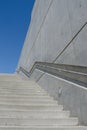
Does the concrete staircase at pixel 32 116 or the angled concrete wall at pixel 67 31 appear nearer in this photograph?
the concrete staircase at pixel 32 116

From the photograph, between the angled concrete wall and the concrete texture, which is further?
the angled concrete wall

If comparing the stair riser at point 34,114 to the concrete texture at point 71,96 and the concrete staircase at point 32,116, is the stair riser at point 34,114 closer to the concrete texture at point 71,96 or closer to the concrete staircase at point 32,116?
the concrete staircase at point 32,116

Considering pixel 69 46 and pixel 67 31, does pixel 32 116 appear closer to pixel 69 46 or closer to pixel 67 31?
pixel 69 46

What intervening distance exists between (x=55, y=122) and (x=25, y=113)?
0.62 m

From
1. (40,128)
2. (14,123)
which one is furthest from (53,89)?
(40,128)

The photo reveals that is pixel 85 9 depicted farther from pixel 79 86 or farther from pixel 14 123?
pixel 14 123

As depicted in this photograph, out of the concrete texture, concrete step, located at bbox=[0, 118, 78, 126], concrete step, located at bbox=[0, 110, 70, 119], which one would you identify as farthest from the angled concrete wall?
concrete step, located at bbox=[0, 118, 78, 126]

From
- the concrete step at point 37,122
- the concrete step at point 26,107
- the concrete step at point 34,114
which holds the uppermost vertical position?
the concrete step at point 37,122

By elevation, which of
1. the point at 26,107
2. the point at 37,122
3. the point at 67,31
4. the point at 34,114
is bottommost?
the point at 26,107

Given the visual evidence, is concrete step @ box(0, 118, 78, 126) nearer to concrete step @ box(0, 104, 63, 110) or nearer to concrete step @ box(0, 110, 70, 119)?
concrete step @ box(0, 110, 70, 119)

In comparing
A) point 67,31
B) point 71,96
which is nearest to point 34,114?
point 71,96

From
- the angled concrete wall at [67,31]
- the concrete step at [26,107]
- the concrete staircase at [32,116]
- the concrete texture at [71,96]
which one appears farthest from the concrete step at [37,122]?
the angled concrete wall at [67,31]

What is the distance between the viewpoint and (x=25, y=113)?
3924mm

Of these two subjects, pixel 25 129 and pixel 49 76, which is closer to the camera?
pixel 25 129
